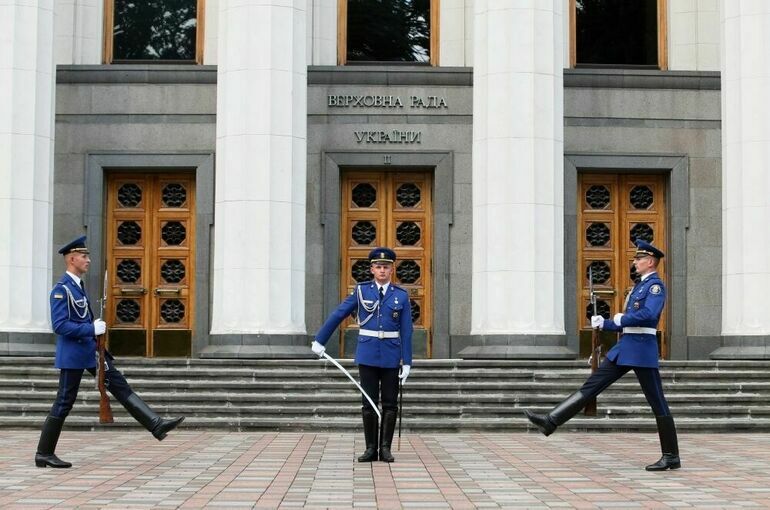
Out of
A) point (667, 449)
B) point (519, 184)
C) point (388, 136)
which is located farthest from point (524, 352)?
point (667, 449)

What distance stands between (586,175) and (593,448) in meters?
9.84

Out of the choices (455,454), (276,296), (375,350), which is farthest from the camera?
(276,296)

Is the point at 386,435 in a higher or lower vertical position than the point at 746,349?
lower

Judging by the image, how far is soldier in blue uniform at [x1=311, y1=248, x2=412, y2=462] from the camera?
13.0 metres

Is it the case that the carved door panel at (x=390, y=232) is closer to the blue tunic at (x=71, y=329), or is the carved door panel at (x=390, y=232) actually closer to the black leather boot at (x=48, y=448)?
the blue tunic at (x=71, y=329)

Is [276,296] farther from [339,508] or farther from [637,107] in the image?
[339,508]

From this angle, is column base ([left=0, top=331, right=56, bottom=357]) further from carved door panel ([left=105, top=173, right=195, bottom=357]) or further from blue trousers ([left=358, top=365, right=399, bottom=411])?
blue trousers ([left=358, top=365, right=399, bottom=411])

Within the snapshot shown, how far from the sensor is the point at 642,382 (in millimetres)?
12828

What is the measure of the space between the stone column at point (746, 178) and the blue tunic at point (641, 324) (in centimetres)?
799

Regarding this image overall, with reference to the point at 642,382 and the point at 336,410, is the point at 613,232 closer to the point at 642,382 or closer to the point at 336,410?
the point at 336,410

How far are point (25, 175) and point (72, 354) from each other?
8367mm

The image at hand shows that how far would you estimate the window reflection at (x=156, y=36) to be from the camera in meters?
24.0

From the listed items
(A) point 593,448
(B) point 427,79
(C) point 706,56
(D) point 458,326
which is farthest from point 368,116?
(A) point 593,448

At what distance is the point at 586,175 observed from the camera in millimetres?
23875
